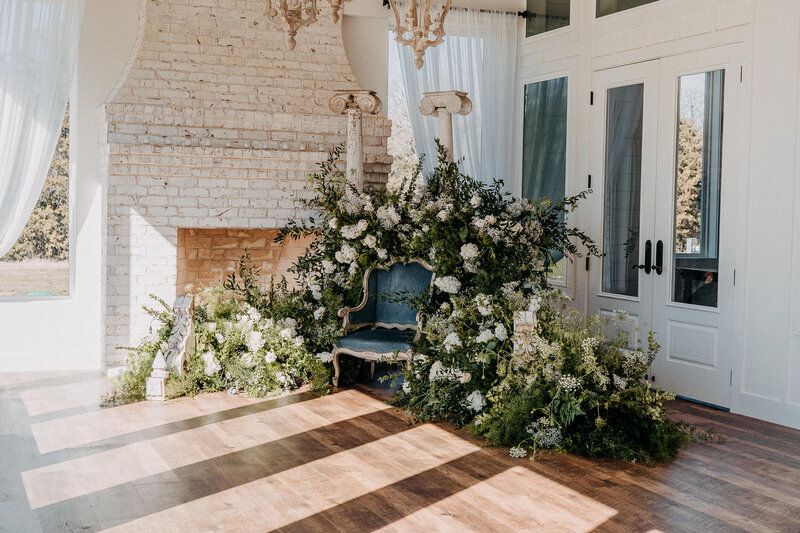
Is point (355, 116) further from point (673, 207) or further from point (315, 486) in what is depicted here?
point (315, 486)

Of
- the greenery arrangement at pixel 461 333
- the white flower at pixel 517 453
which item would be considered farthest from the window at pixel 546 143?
the white flower at pixel 517 453

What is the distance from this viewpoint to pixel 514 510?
12.1 ft

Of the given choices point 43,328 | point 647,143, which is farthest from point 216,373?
point 647,143

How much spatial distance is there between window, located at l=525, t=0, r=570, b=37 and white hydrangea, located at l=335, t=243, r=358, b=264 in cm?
319

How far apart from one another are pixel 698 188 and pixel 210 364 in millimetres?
4182

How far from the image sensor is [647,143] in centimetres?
640

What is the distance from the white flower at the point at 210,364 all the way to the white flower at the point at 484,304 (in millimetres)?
2219

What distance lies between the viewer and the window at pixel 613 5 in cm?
650

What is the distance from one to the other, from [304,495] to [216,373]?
2.47m

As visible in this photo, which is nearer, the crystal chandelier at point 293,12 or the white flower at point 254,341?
the crystal chandelier at point 293,12

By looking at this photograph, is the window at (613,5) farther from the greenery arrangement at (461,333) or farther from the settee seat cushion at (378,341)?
the settee seat cushion at (378,341)

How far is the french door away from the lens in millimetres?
5766

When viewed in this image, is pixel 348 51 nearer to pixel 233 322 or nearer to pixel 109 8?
pixel 109 8

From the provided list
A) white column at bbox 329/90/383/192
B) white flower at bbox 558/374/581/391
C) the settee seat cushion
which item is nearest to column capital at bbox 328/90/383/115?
white column at bbox 329/90/383/192
